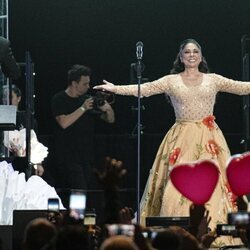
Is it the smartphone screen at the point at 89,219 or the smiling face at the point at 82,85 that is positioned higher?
the smiling face at the point at 82,85

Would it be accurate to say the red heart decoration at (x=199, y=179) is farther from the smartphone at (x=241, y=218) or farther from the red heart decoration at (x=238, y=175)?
the smartphone at (x=241, y=218)

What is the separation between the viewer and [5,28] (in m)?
11.6

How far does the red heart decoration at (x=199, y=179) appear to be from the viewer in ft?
24.7

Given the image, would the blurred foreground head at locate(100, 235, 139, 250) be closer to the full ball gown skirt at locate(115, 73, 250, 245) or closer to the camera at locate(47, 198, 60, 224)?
the camera at locate(47, 198, 60, 224)

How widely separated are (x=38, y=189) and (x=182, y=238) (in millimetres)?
4163

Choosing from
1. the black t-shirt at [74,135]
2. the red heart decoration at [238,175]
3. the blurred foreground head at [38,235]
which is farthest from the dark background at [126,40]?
the blurred foreground head at [38,235]

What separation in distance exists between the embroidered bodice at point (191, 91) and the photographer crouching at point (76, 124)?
4.33 ft

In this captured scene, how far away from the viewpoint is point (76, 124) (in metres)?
13.1

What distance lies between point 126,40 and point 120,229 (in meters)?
7.55

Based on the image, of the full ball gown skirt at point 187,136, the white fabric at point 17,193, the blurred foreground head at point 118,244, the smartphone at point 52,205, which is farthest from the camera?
the full ball gown skirt at point 187,136

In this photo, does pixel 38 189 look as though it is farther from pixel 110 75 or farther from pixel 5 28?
pixel 110 75

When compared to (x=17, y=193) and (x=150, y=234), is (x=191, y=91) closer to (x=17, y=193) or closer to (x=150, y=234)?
(x=17, y=193)

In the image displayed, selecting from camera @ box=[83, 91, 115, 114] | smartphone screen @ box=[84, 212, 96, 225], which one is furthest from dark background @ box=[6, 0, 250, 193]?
smartphone screen @ box=[84, 212, 96, 225]

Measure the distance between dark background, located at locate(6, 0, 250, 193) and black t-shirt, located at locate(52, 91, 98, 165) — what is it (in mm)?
732
